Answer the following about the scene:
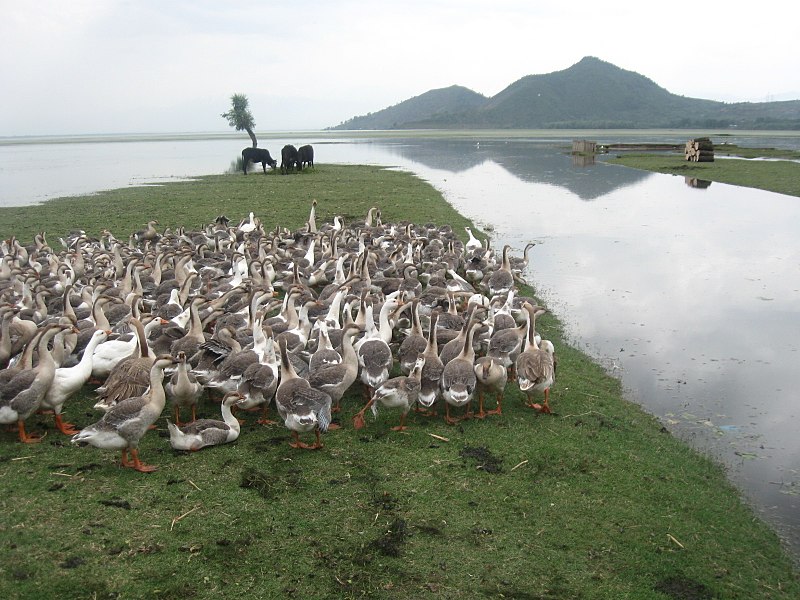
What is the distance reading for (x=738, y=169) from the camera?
4197 cm

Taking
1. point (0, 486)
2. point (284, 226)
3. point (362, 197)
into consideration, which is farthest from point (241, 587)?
point (362, 197)

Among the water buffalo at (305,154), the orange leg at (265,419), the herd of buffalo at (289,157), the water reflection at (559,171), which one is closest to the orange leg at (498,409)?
the orange leg at (265,419)

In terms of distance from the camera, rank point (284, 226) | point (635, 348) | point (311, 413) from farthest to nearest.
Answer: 1. point (284, 226)
2. point (635, 348)
3. point (311, 413)

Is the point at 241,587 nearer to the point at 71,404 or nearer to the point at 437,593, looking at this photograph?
the point at 437,593

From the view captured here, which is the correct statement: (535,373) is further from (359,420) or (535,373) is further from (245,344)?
(245,344)

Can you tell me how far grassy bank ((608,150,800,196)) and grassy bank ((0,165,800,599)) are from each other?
30113 millimetres

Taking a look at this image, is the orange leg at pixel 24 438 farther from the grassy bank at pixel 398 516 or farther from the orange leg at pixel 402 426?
the orange leg at pixel 402 426

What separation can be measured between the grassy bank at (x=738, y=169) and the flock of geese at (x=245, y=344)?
2694 centimetres

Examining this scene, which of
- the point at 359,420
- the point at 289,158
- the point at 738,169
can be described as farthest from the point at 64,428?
the point at 738,169

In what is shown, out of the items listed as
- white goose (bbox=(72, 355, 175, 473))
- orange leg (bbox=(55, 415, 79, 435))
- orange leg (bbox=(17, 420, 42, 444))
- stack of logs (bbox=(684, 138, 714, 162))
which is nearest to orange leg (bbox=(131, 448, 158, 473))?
white goose (bbox=(72, 355, 175, 473))

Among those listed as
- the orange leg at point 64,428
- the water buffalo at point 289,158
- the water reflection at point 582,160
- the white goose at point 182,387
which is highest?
the water buffalo at point 289,158

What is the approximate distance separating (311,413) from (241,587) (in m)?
2.64

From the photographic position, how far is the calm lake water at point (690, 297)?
862cm

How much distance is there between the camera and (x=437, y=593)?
533cm
